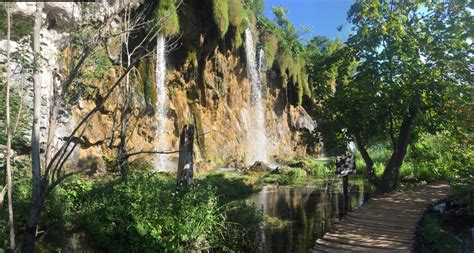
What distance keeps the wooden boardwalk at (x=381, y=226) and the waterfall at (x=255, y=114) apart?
20.9m

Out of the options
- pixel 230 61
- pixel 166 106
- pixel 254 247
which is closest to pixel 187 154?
pixel 254 247

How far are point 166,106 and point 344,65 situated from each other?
14.1 metres

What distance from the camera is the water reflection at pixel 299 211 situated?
1065cm

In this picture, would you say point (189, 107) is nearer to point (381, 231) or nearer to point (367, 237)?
point (381, 231)

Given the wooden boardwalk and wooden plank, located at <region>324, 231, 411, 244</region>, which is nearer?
the wooden boardwalk

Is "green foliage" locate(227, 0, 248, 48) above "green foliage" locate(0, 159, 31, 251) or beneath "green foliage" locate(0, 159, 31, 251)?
above

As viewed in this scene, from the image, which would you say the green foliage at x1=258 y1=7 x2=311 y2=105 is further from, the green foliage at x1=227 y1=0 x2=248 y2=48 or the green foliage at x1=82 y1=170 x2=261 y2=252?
the green foliage at x1=82 y1=170 x2=261 y2=252

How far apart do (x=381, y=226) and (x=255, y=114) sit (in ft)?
84.5

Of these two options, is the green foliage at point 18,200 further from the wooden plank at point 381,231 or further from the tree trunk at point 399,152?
the tree trunk at point 399,152

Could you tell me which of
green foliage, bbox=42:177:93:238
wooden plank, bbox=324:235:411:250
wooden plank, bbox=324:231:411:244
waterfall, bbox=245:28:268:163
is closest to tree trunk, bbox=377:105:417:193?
wooden plank, bbox=324:231:411:244

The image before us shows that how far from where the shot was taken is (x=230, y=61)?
30797 millimetres

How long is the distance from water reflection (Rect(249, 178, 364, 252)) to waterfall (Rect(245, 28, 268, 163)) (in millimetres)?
10740

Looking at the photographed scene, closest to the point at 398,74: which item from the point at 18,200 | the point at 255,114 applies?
the point at 18,200

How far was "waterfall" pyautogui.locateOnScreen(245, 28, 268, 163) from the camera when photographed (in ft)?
107
